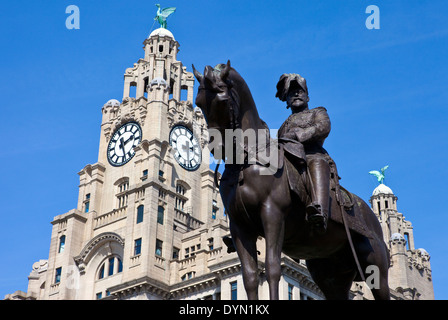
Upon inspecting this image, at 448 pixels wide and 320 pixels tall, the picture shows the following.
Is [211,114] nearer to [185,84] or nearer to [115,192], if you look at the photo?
[115,192]

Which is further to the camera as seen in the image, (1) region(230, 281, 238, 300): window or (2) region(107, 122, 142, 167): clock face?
(2) region(107, 122, 142, 167): clock face

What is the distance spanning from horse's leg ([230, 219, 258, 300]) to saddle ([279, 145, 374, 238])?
0.93 metres

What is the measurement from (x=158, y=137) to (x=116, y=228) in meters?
10.4

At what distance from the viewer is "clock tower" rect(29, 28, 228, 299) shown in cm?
6494

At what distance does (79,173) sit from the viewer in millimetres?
77375

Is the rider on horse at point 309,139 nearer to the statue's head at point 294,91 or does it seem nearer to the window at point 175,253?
the statue's head at point 294,91

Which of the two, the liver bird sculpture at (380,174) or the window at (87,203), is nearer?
the window at (87,203)

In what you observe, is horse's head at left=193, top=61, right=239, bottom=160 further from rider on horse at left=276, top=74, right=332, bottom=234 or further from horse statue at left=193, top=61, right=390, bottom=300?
rider on horse at left=276, top=74, right=332, bottom=234

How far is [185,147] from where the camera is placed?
249ft

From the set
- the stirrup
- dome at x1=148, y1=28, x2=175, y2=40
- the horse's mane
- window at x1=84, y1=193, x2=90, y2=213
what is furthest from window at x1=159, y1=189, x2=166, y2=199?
the stirrup

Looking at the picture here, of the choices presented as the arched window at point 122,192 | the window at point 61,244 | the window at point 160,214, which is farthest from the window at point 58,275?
the window at point 160,214

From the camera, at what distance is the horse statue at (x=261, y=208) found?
9.27 metres

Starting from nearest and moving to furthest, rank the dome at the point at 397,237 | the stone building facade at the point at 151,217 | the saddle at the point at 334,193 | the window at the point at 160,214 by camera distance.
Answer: the saddle at the point at 334,193 < the stone building facade at the point at 151,217 < the window at the point at 160,214 < the dome at the point at 397,237
